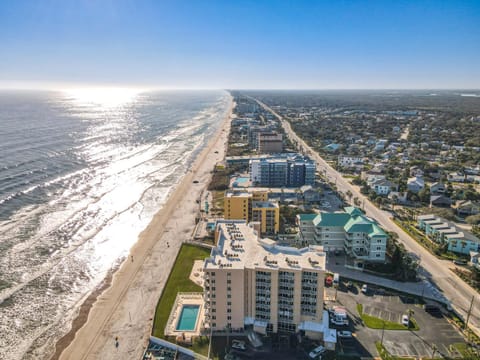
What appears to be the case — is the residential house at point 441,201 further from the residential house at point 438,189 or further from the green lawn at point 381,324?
the green lawn at point 381,324

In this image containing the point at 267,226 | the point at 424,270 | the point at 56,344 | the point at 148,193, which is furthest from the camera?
the point at 148,193

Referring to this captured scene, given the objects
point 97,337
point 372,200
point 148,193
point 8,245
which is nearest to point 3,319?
point 97,337

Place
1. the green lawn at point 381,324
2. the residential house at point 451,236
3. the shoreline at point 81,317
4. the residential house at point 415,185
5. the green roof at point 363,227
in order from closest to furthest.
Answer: the shoreline at point 81,317
the green lawn at point 381,324
the green roof at point 363,227
the residential house at point 451,236
the residential house at point 415,185

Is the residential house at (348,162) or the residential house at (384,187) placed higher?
the residential house at (348,162)

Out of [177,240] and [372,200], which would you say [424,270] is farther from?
[177,240]

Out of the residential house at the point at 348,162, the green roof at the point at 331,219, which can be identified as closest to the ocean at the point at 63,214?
the green roof at the point at 331,219

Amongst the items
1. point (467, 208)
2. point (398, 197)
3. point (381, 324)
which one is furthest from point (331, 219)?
point (467, 208)

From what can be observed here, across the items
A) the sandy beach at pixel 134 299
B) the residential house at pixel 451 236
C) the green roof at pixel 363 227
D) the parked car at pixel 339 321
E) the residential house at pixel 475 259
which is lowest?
the sandy beach at pixel 134 299

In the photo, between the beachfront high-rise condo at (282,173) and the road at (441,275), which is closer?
the road at (441,275)
